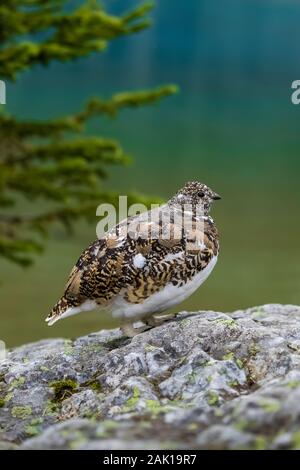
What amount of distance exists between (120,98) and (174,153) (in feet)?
302

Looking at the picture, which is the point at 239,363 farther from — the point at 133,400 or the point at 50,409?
the point at 50,409

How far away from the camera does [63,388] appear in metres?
5.86

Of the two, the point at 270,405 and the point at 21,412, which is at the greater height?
the point at 21,412

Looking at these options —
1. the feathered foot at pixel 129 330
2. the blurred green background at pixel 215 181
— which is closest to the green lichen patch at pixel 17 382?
the feathered foot at pixel 129 330

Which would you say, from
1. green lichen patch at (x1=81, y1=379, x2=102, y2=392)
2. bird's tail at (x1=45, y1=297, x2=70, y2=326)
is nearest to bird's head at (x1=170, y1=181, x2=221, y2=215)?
bird's tail at (x1=45, y1=297, x2=70, y2=326)

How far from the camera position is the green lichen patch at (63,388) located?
227 inches

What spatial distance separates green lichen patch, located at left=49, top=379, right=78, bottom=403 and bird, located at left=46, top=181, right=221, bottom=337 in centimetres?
83

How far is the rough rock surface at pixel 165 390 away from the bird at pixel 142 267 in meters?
0.26

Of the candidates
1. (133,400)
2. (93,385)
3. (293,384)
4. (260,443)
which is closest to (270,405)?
(260,443)

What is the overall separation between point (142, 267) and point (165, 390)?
136cm

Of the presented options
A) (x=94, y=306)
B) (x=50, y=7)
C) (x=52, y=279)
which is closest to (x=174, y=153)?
(x=52, y=279)

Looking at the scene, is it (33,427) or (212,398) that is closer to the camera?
(212,398)
